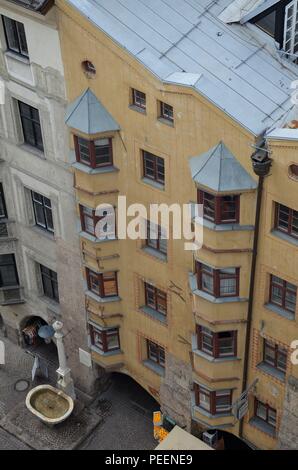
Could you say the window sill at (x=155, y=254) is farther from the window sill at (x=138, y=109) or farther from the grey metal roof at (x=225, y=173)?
the window sill at (x=138, y=109)

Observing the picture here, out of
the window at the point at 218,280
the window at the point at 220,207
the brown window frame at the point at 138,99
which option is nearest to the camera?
the window at the point at 220,207

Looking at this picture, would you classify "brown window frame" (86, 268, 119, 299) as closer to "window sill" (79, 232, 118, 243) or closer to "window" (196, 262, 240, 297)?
"window sill" (79, 232, 118, 243)

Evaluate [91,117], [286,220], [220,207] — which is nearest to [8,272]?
[91,117]

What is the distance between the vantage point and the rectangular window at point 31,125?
135ft

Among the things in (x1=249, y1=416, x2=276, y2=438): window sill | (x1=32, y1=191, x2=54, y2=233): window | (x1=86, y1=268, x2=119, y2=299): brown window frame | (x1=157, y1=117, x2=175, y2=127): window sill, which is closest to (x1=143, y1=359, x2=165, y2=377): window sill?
(x1=86, y1=268, x2=119, y2=299): brown window frame

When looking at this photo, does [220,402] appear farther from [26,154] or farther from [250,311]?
[26,154]

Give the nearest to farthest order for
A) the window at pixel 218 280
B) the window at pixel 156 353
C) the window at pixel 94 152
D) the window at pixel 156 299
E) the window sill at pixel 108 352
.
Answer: the window at pixel 218 280, the window at pixel 94 152, the window at pixel 156 299, the window at pixel 156 353, the window sill at pixel 108 352

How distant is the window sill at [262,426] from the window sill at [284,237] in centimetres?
1250

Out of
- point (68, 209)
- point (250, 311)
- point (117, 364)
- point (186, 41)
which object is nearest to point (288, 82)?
point (186, 41)

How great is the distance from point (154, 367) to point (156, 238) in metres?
9.12

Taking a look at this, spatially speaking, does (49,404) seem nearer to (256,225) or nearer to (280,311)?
Answer: (280,311)

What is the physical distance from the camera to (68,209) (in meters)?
42.8

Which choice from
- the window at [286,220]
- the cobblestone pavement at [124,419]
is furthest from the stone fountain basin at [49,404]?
the window at [286,220]

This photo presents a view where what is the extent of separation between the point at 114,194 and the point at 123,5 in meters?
8.80
